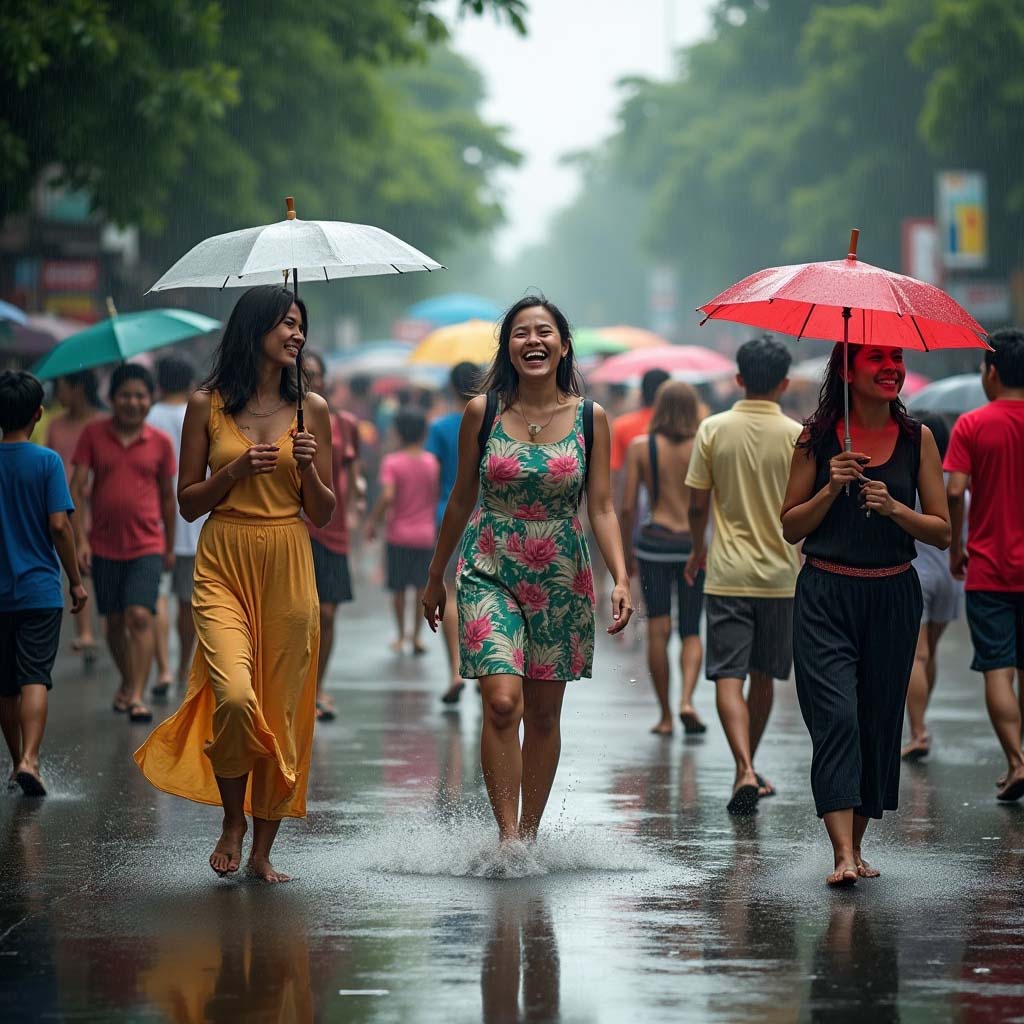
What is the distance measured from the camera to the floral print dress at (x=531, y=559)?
6906 mm

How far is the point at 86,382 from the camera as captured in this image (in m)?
12.1

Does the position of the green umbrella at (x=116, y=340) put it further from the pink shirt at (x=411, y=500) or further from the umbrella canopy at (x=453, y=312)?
the umbrella canopy at (x=453, y=312)

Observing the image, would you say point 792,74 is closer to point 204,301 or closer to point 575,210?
point 204,301

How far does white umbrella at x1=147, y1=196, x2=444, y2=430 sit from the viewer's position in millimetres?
6754

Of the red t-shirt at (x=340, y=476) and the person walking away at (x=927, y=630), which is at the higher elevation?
the red t-shirt at (x=340, y=476)

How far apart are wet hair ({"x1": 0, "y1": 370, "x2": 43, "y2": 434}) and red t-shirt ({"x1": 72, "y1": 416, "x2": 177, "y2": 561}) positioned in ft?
7.48

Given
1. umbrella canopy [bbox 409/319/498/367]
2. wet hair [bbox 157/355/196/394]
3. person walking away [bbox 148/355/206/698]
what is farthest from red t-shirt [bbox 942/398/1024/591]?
umbrella canopy [bbox 409/319/498/367]

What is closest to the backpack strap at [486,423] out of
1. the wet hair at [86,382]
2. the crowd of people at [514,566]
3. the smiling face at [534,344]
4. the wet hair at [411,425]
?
the crowd of people at [514,566]

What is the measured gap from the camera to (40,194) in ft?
110

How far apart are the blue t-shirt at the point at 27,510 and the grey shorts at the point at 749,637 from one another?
9.32 feet

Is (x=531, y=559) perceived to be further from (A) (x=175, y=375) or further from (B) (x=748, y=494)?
(A) (x=175, y=375)

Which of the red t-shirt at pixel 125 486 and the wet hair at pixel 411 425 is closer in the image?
the red t-shirt at pixel 125 486

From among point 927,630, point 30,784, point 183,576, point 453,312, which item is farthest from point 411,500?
point 453,312

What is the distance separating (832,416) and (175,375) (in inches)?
231
